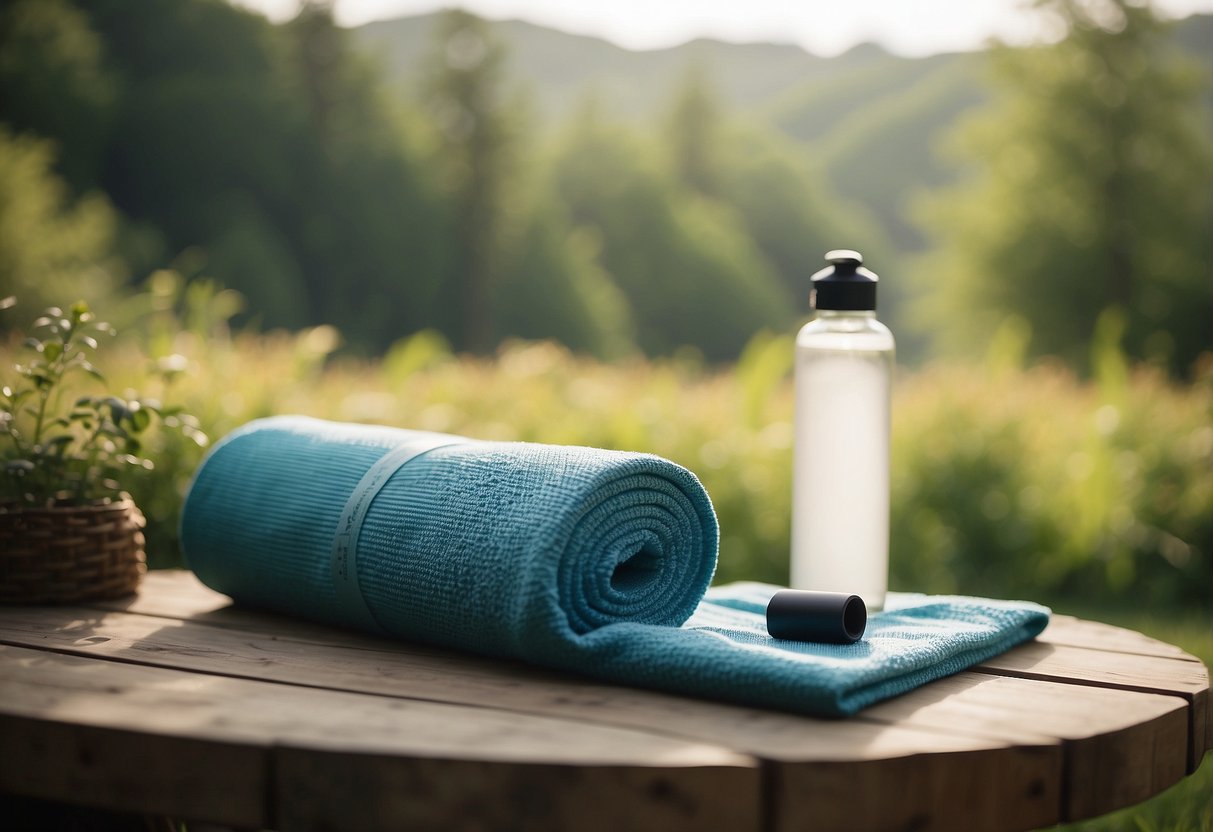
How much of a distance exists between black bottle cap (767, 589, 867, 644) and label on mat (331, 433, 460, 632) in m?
0.44

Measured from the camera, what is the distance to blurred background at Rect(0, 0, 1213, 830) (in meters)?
4.11

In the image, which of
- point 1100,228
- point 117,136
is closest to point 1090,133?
point 1100,228

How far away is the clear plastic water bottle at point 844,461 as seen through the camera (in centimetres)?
137

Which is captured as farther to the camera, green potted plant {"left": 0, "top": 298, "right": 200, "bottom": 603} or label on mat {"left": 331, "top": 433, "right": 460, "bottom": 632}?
green potted plant {"left": 0, "top": 298, "right": 200, "bottom": 603}

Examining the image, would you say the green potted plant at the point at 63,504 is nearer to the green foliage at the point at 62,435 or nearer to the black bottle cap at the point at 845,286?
the green foliage at the point at 62,435

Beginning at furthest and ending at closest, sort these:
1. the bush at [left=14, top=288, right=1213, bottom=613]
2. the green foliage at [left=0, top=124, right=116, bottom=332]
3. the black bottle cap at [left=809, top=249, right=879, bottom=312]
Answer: the green foliage at [left=0, top=124, right=116, bottom=332], the bush at [left=14, top=288, right=1213, bottom=613], the black bottle cap at [left=809, top=249, right=879, bottom=312]

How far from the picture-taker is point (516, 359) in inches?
186

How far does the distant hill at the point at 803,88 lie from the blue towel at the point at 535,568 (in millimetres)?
25490

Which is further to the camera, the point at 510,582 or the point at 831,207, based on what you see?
the point at 831,207

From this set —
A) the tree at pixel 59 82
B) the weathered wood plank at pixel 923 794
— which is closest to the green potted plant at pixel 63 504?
the weathered wood plank at pixel 923 794

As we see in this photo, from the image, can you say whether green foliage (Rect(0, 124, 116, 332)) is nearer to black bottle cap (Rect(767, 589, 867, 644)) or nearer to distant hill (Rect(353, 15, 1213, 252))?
distant hill (Rect(353, 15, 1213, 252))

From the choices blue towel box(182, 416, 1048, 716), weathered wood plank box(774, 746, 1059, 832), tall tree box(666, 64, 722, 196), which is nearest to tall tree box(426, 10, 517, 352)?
tall tree box(666, 64, 722, 196)

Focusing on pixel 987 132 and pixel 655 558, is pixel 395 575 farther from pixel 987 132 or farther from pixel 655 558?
pixel 987 132

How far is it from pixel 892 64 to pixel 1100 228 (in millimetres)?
14376
